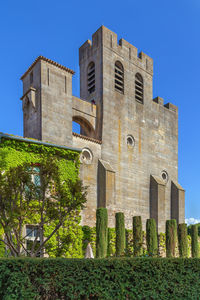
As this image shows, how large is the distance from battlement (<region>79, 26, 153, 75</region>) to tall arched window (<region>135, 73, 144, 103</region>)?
1.32 metres

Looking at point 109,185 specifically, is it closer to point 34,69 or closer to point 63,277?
point 34,69

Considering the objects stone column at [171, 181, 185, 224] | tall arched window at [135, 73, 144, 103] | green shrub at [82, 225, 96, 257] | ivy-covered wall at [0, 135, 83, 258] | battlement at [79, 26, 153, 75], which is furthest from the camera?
stone column at [171, 181, 185, 224]

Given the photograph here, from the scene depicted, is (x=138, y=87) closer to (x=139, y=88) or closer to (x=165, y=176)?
(x=139, y=88)

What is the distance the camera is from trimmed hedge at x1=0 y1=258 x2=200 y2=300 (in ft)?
21.0

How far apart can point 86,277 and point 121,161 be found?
2071 cm

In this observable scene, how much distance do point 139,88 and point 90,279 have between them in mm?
26914

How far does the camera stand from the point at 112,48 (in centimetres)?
2875

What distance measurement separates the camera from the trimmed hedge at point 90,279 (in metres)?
6.39

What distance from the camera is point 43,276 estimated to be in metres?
6.57

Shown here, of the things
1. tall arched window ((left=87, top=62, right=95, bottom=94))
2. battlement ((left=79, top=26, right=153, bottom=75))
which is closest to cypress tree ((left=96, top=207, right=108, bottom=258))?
tall arched window ((left=87, top=62, right=95, bottom=94))

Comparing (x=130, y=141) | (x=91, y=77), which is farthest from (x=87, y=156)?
(x=91, y=77)

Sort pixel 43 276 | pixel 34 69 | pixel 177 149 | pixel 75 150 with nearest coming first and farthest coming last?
pixel 43 276 < pixel 75 150 < pixel 34 69 < pixel 177 149

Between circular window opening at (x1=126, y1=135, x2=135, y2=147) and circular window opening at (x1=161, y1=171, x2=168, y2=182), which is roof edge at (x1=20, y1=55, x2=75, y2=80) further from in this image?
circular window opening at (x1=161, y1=171, x2=168, y2=182)

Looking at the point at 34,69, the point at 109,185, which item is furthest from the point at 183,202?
the point at 34,69
